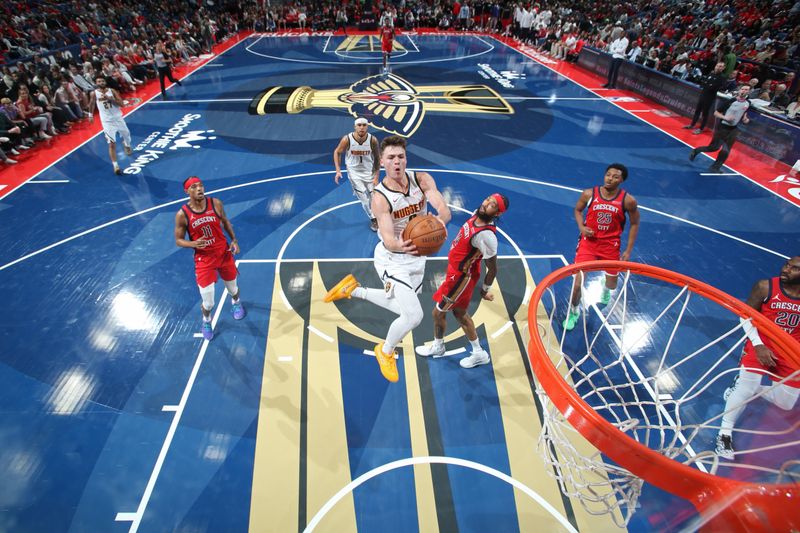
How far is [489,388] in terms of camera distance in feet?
15.6

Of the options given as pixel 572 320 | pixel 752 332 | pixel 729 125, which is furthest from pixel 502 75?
pixel 752 332

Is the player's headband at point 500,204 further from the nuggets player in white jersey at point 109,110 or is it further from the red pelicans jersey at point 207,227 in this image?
the nuggets player in white jersey at point 109,110

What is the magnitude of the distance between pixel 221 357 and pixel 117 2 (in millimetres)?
26801

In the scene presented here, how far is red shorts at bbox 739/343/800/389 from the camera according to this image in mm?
2866

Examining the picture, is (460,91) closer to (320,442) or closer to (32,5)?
(320,442)

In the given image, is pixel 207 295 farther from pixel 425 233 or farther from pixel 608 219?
pixel 608 219

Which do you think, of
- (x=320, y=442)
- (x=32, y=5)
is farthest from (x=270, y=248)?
(x=32, y=5)

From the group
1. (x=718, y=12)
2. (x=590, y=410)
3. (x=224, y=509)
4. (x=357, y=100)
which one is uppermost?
(x=718, y=12)

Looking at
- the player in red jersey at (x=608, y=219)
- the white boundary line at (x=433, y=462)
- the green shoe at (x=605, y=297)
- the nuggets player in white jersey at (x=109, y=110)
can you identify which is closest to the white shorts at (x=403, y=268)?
the white boundary line at (x=433, y=462)

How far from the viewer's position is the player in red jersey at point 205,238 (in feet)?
15.4

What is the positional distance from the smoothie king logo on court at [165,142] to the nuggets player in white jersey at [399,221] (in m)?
7.97

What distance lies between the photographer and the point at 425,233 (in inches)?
153

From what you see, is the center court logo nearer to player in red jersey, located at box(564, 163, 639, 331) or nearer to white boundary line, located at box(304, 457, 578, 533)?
player in red jersey, located at box(564, 163, 639, 331)

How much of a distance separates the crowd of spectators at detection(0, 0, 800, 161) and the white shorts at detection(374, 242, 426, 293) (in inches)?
432
